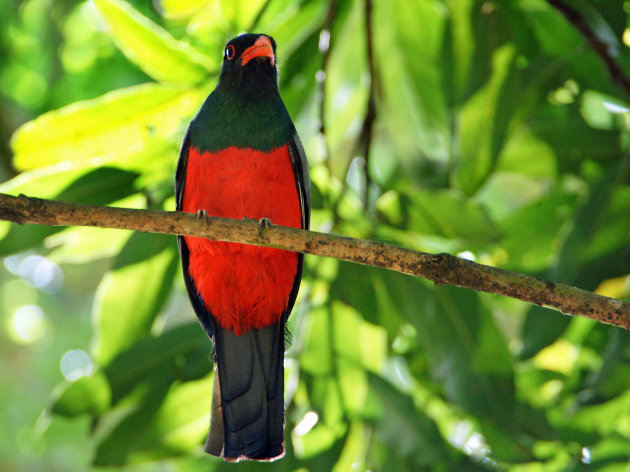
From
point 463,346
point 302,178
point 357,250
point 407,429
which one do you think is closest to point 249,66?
point 302,178

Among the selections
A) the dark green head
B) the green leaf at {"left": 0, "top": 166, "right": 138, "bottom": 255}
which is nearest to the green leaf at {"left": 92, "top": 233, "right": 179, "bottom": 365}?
the green leaf at {"left": 0, "top": 166, "right": 138, "bottom": 255}

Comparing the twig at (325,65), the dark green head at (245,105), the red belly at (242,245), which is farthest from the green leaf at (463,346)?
the dark green head at (245,105)

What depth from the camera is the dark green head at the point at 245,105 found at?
2.81 m

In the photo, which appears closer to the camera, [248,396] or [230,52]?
[248,396]

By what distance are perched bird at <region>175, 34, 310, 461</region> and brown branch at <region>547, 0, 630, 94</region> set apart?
1.26 m

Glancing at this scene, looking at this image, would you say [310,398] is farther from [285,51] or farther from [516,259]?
[285,51]

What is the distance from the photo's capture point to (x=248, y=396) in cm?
268

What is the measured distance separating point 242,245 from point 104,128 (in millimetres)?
732

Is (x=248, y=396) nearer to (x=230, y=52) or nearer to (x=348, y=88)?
(x=230, y=52)

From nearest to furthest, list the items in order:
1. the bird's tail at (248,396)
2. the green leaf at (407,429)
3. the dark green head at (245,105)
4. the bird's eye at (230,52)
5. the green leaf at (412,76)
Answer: the bird's tail at (248,396) < the green leaf at (407,429) < the dark green head at (245,105) < the bird's eye at (230,52) < the green leaf at (412,76)

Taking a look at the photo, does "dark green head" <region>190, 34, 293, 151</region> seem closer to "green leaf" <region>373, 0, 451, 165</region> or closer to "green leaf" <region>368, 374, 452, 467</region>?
"green leaf" <region>373, 0, 451, 165</region>

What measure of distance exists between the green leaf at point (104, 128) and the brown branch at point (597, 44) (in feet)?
5.38

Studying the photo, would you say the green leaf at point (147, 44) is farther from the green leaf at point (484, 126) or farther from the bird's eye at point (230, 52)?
the green leaf at point (484, 126)

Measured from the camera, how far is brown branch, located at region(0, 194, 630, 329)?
6.33 feet
